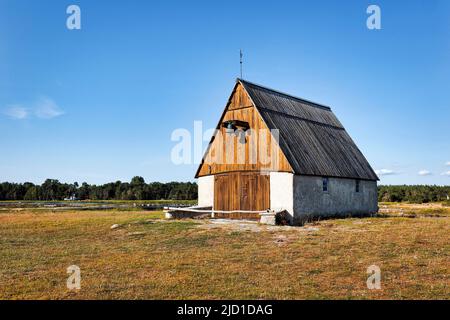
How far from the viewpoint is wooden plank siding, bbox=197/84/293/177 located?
26.9m

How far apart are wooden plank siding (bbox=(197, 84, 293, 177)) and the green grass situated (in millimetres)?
6428

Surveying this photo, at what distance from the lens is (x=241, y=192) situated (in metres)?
28.6

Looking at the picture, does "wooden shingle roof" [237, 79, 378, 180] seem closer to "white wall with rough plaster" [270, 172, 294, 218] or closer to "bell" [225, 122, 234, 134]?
"white wall with rough plaster" [270, 172, 294, 218]

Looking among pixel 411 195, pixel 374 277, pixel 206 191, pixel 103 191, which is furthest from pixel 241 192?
pixel 103 191

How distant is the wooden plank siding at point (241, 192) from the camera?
27.3 metres

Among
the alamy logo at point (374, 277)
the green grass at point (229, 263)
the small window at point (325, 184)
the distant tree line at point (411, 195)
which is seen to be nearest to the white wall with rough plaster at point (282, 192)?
the small window at point (325, 184)

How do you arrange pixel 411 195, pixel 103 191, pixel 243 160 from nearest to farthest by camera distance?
1. pixel 243 160
2. pixel 411 195
3. pixel 103 191

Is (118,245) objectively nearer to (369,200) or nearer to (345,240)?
(345,240)

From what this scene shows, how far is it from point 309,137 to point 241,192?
22.4 ft

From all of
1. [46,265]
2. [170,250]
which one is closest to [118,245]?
[170,250]

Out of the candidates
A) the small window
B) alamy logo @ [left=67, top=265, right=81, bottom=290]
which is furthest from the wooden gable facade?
alamy logo @ [left=67, top=265, right=81, bottom=290]

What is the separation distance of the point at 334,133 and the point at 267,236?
749 inches

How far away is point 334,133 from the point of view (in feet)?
117

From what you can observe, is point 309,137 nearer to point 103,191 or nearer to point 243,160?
point 243,160
